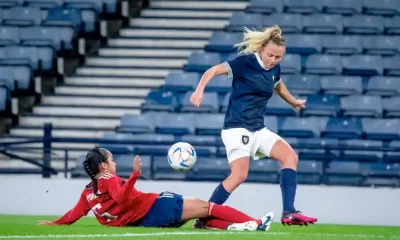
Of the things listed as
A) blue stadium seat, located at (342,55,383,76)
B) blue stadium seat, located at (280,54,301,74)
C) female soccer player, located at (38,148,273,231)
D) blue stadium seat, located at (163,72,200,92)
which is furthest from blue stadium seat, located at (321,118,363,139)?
female soccer player, located at (38,148,273,231)

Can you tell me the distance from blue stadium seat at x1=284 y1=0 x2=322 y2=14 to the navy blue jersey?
9550 millimetres

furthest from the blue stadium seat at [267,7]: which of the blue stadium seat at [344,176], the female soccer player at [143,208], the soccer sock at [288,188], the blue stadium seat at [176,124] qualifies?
the female soccer player at [143,208]

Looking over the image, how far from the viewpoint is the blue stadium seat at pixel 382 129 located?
1664 cm

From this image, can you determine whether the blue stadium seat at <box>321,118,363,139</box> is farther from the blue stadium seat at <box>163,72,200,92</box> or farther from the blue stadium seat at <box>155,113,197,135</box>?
the blue stadium seat at <box>163,72,200,92</box>

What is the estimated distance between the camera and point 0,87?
1755 centimetres

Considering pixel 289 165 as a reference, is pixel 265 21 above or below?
above

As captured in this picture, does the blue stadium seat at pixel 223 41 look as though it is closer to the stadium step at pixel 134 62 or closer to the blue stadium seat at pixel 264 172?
the stadium step at pixel 134 62

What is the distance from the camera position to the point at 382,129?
1672 cm

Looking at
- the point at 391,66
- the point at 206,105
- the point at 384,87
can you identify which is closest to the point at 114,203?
the point at 206,105

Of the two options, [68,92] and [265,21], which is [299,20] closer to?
[265,21]

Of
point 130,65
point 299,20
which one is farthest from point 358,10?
point 130,65

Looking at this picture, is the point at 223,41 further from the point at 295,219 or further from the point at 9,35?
the point at 295,219

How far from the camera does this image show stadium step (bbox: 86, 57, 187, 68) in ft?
63.8

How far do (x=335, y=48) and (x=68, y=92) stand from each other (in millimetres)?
4602
